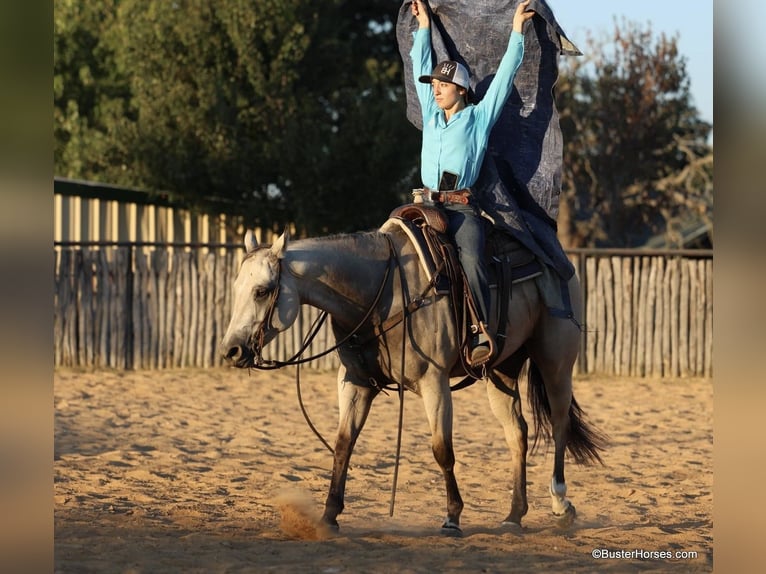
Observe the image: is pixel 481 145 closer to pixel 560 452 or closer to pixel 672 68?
pixel 560 452

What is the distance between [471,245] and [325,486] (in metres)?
2.86

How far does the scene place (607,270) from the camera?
1534 cm

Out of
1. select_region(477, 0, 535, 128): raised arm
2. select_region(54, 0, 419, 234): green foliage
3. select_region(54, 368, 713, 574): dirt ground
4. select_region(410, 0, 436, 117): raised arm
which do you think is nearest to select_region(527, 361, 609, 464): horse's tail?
select_region(54, 368, 713, 574): dirt ground

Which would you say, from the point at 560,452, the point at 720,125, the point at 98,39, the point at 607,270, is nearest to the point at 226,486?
→ the point at 560,452

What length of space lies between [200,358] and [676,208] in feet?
46.5

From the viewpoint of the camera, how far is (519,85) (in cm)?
723

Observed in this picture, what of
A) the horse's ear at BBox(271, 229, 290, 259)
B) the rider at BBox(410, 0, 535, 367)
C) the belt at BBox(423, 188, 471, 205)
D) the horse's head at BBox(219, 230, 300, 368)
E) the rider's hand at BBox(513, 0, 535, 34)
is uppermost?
the rider's hand at BBox(513, 0, 535, 34)

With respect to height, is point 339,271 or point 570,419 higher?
point 339,271

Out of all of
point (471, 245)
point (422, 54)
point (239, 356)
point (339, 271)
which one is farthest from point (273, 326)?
point (422, 54)

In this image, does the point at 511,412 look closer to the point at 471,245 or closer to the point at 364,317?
the point at 471,245

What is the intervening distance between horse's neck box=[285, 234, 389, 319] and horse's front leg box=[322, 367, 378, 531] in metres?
0.47

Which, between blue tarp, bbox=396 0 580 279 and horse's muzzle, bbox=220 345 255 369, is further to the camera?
blue tarp, bbox=396 0 580 279

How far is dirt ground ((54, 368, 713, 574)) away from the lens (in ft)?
18.8

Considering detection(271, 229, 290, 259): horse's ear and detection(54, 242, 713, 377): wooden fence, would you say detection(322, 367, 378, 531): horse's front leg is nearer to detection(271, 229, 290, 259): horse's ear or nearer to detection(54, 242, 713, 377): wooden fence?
A: detection(271, 229, 290, 259): horse's ear
